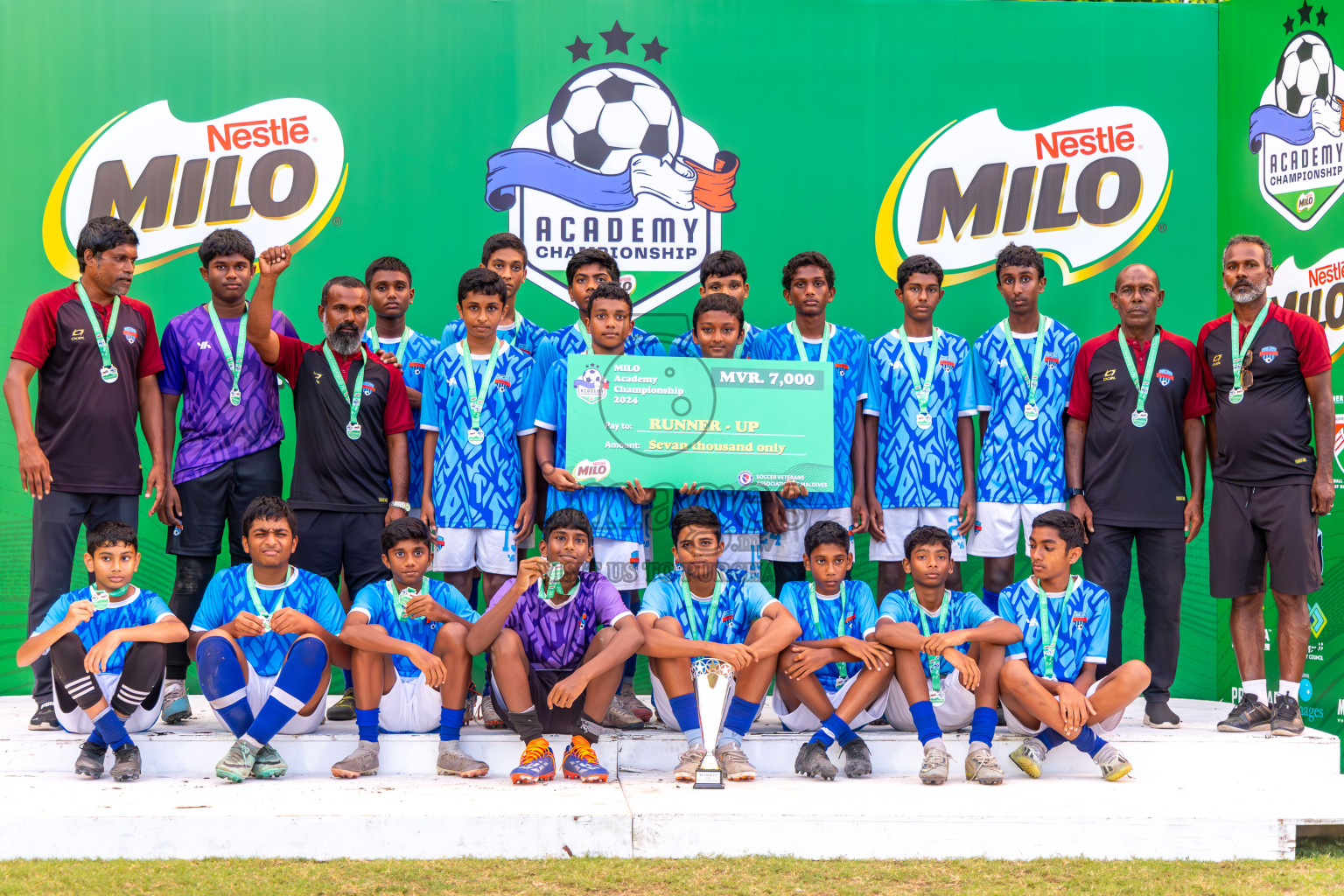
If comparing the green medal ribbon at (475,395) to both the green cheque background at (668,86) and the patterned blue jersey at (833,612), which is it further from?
the patterned blue jersey at (833,612)

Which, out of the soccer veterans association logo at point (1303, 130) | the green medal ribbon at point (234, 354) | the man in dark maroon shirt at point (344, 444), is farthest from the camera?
the soccer veterans association logo at point (1303, 130)

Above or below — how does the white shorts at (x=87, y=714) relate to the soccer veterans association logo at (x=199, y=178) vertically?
below

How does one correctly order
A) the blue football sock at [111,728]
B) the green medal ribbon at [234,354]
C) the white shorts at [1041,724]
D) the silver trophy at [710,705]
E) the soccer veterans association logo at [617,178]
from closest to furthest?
the silver trophy at [710,705] < the blue football sock at [111,728] < the white shorts at [1041,724] < the green medal ribbon at [234,354] < the soccer veterans association logo at [617,178]

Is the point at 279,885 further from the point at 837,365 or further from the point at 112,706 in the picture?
the point at 837,365

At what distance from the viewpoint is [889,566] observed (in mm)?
5438

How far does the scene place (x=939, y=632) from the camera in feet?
15.4

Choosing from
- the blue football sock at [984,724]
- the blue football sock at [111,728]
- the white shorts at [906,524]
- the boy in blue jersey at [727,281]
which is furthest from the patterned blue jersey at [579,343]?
the blue football sock at [111,728]

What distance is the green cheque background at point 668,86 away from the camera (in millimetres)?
6223

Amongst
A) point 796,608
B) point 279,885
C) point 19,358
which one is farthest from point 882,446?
point 19,358

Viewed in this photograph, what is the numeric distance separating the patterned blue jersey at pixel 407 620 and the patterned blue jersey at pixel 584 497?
0.61 m

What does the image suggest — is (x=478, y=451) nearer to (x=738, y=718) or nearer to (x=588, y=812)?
(x=738, y=718)

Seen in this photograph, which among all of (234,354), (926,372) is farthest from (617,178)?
(234,354)

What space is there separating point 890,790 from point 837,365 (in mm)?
1964

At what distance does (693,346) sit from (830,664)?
5.35ft
